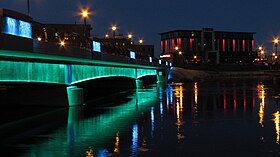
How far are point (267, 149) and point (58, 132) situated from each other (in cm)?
1090

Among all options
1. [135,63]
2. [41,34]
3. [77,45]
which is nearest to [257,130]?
[41,34]

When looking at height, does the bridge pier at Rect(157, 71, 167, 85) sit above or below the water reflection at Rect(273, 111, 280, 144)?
above

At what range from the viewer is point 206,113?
97.7ft

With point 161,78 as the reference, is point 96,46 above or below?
above

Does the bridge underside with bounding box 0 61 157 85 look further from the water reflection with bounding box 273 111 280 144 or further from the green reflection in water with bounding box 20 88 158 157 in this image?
the water reflection with bounding box 273 111 280 144

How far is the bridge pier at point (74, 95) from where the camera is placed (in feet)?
115

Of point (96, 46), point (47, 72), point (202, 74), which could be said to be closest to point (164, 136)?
point (47, 72)

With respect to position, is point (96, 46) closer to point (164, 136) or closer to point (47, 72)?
point (47, 72)

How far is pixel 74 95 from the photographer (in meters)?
36.0

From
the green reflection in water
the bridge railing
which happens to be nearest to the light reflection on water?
the green reflection in water

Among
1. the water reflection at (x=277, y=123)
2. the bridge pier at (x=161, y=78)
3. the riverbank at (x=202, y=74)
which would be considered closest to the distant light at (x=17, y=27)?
the water reflection at (x=277, y=123)

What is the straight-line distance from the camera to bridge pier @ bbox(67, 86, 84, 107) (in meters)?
34.9

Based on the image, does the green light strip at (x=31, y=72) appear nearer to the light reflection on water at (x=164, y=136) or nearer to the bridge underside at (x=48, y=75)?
the bridge underside at (x=48, y=75)

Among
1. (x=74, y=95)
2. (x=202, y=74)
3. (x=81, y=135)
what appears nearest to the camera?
(x=81, y=135)
